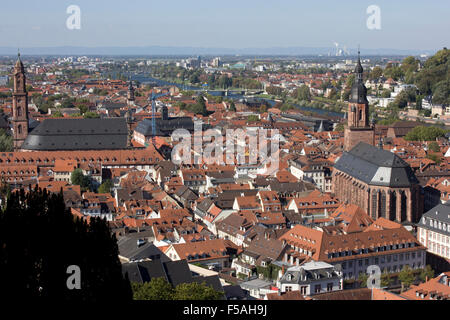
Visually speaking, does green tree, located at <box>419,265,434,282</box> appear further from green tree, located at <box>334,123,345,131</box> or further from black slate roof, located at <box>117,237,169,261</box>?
green tree, located at <box>334,123,345,131</box>

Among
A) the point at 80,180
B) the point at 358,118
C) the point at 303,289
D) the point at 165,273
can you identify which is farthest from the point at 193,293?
the point at 358,118

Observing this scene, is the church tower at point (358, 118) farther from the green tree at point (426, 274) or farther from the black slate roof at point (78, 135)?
the green tree at point (426, 274)

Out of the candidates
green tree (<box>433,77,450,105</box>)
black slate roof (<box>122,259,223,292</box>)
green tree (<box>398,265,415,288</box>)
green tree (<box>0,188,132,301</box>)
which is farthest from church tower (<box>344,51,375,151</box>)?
green tree (<box>433,77,450,105</box>)

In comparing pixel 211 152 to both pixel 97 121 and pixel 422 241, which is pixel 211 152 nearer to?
pixel 97 121

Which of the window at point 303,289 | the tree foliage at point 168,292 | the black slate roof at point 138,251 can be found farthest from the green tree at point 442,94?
the tree foliage at point 168,292

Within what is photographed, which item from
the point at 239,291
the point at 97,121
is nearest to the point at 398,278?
the point at 239,291
